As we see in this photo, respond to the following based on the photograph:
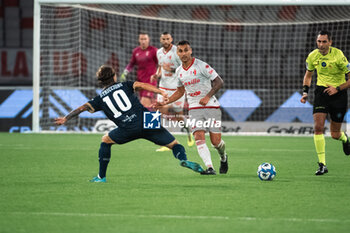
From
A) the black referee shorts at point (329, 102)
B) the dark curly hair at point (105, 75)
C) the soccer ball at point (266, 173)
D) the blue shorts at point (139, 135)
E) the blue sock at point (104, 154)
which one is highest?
the dark curly hair at point (105, 75)

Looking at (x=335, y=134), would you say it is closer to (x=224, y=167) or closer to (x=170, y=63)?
(x=224, y=167)

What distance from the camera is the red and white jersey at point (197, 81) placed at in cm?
799

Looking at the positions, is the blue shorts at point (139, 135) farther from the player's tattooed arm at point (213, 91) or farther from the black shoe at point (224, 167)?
the black shoe at point (224, 167)

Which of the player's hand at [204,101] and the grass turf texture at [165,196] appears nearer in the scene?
the grass turf texture at [165,196]

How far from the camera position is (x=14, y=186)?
22.5 feet

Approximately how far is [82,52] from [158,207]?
14.7m

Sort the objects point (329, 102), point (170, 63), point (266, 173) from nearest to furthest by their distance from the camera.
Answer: point (266, 173)
point (329, 102)
point (170, 63)

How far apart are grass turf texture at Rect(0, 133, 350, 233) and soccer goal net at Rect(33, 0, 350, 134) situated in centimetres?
582

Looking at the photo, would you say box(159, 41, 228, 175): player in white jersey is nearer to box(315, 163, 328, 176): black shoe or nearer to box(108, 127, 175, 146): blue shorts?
box(108, 127, 175, 146): blue shorts

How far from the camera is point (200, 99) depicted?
26.2ft

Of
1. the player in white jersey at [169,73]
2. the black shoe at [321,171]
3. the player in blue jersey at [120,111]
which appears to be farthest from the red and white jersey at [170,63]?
the player in blue jersey at [120,111]

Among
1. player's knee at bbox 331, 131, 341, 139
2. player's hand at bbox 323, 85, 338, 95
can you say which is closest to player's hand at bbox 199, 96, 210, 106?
player's hand at bbox 323, 85, 338, 95

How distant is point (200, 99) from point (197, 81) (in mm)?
233

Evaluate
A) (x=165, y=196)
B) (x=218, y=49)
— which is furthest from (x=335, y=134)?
(x=218, y=49)
